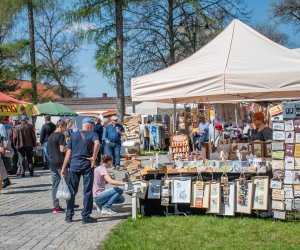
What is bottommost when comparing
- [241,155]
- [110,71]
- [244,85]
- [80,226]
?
Answer: [80,226]

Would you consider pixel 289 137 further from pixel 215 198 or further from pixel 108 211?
pixel 108 211

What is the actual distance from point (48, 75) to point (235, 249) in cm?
2391

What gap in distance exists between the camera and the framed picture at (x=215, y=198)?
7.62 metres

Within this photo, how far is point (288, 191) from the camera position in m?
7.20

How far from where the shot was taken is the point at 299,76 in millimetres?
7246

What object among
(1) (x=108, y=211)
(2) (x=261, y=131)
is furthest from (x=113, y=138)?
(2) (x=261, y=131)

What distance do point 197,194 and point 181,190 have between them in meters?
0.26

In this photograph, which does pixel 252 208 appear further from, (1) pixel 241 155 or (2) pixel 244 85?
(2) pixel 244 85

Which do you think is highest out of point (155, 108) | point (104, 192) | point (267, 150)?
point (155, 108)

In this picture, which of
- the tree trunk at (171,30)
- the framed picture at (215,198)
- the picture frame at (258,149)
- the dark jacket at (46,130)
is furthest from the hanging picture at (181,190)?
the tree trunk at (171,30)

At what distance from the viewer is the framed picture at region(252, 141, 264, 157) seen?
8422 millimetres

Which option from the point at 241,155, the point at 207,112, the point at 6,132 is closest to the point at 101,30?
the point at 207,112

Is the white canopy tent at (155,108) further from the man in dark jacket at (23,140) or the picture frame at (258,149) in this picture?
the picture frame at (258,149)

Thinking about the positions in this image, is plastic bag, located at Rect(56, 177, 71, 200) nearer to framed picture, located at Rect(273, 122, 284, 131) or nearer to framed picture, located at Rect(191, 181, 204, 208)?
framed picture, located at Rect(191, 181, 204, 208)
